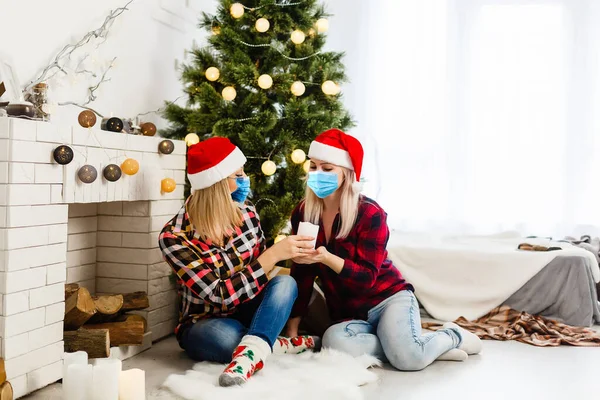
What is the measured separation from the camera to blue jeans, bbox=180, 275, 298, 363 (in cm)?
250

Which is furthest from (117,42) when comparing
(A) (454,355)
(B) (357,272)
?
(A) (454,355)

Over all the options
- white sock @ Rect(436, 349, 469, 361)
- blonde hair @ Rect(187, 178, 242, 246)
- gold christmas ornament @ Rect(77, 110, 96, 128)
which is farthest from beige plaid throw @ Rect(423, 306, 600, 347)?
gold christmas ornament @ Rect(77, 110, 96, 128)

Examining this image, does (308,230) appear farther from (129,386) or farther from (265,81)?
(265,81)

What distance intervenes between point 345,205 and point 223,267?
585 millimetres

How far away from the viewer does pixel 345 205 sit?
2.76 m

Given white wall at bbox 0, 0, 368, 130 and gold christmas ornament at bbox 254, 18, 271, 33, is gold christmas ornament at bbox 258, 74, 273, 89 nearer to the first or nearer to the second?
gold christmas ornament at bbox 254, 18, 271, 33

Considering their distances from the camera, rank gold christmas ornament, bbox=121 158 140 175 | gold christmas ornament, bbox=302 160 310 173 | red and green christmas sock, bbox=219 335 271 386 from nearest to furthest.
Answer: red and green christmas sock, bbox=219 335 271 386 < gold christmas ornament, bbox=121 158 140 175 < gold christmas ornament, bbox=302 160 310 173

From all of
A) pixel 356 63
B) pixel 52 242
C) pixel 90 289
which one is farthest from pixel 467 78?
pixel 52 242

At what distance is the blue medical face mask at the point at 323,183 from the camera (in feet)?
9.04

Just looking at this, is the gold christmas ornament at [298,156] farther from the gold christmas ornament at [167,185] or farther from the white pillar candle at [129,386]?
the white pillar candle at [129,386]

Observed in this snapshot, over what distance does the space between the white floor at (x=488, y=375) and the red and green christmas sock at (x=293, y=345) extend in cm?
36

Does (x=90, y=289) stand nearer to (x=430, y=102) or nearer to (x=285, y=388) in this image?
(x=285, y=388)

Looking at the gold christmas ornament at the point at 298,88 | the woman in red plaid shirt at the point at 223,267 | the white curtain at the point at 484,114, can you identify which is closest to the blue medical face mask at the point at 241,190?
the woman in red plaid shirt at the point at 223,267

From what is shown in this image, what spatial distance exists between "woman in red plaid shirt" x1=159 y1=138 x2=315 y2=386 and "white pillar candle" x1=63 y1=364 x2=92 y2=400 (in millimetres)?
574
